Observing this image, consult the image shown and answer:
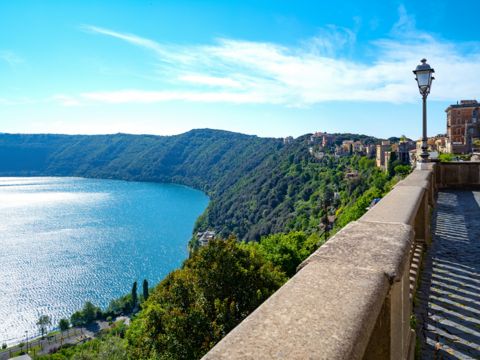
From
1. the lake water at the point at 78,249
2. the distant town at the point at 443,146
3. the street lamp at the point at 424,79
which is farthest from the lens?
the lake water at the point at 78,249

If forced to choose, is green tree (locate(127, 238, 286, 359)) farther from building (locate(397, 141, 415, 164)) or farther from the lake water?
building (locate(397, 141, 415, 164))

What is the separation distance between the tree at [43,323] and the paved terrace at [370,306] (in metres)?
62.3

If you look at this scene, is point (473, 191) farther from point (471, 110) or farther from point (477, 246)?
point (471, 110)

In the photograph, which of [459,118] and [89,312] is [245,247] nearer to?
[89,312]

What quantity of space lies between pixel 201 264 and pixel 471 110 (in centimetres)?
6114

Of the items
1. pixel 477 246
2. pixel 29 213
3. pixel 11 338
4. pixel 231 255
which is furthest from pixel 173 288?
pixel 29 213

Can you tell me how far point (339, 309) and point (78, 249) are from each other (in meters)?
96.2

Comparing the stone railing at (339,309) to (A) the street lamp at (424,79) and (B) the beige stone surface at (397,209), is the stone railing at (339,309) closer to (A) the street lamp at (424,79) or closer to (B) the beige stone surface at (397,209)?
(B) the beige stone surface at (397,209)

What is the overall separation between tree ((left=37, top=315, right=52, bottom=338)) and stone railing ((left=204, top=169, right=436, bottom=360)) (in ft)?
209

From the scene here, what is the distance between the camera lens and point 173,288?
12688 millimetres

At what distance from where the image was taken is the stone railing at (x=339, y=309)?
45.1 inches

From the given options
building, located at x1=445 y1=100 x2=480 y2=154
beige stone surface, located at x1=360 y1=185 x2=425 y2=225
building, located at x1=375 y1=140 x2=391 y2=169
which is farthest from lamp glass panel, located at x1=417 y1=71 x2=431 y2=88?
building, located at x1=375 y1=140 x2=391 y2=169

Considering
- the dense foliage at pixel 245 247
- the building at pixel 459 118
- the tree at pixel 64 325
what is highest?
the building at pixel 459 118

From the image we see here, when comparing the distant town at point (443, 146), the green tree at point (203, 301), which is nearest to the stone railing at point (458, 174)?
the distant town at point (443, 146)
